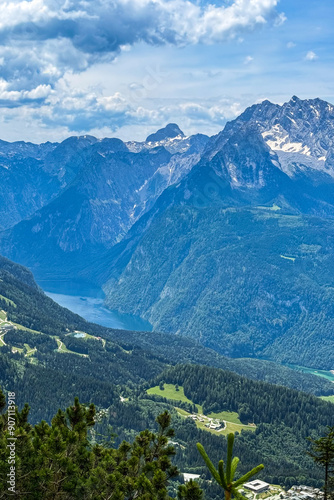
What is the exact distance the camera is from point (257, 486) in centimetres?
16688

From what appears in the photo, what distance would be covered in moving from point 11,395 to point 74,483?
10.1 metres

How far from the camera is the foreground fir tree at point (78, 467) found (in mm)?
63156

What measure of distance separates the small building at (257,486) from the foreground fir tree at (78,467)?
100767 millimetres

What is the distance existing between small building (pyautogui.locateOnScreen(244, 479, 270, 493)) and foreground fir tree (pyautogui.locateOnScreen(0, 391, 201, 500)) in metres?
101

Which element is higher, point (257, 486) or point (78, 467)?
point (78, 467)

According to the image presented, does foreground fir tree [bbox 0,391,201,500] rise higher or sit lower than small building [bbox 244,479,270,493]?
higher

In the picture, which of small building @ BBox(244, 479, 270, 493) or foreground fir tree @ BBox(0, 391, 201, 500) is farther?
small building @ BBox(244, 479, 270, 493)

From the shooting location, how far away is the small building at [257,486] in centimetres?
16498

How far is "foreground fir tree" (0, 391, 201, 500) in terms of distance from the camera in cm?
6316

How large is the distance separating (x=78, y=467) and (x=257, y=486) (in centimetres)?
11087

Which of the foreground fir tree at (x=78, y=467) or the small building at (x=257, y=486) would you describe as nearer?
the foreground fir tree at (x=78, y=467)

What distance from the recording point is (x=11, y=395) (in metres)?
65.3

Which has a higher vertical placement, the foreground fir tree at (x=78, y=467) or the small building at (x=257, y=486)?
the foreground fir tree at (x=78, y=467)

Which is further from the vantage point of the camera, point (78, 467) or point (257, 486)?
point (257, 486)
